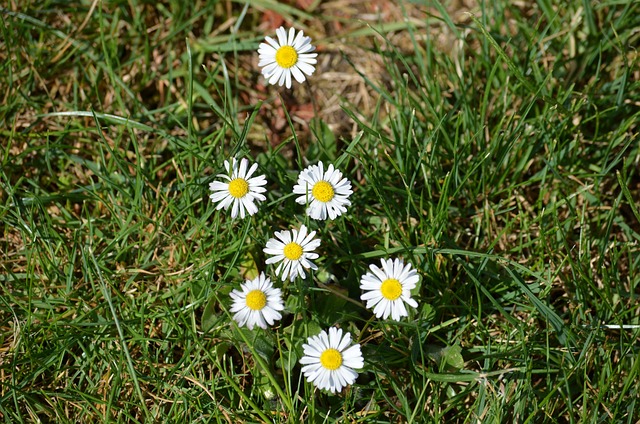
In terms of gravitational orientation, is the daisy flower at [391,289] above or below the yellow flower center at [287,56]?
below

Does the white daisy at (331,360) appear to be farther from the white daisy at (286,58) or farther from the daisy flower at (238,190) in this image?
the white daisy at (286,58)

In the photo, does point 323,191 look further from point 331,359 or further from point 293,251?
point 331,359

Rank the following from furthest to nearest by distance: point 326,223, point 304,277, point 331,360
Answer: point 326,223
point 304,277
point 331,360

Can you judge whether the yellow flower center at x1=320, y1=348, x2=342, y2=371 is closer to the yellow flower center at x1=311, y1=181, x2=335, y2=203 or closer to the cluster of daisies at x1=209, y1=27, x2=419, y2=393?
the cluster of daisies at x1=209, y1=27, x2=419, y2=393

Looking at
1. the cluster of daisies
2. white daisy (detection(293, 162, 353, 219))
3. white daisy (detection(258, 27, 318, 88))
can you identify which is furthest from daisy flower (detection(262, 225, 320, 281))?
white daisy (detection(258, 27, 318, 88))

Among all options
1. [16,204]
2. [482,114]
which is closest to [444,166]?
[482,114]

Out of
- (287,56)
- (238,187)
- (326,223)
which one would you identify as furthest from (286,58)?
(326,223)

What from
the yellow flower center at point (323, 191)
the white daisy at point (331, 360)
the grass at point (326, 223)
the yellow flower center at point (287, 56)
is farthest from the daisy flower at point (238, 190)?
the white daisy at point (331, 360)
